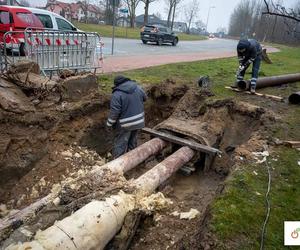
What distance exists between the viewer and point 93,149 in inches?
284

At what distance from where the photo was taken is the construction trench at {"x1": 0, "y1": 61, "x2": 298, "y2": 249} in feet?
12.9

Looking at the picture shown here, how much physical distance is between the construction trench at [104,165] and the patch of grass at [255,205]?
Result: 23 cm

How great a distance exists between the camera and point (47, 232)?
3439mm

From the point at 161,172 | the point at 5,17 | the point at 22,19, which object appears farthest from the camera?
the point at 22,19

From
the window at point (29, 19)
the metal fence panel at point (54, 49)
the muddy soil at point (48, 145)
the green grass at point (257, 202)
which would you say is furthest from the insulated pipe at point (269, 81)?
the window at point (29, 19)

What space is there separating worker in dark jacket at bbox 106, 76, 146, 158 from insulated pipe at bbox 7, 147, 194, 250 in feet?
6.31

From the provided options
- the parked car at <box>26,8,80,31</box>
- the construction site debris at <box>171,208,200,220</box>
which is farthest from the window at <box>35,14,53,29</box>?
the construction site debris at <box>171,208,200,220</box>

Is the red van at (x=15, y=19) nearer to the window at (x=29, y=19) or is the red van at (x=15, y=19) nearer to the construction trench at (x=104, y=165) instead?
the window at (x=29, y=19)

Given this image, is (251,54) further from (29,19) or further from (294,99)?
(29,19)

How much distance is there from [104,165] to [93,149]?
6.45 ft

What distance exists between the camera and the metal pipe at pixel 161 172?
16.3 feet

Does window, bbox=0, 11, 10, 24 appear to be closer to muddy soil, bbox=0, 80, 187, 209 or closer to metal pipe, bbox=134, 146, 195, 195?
muddy soil, bbox=0, 80, 187, 209

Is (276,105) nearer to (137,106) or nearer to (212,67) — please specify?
(137,106)

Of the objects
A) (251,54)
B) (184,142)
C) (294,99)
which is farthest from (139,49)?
(184,142)
